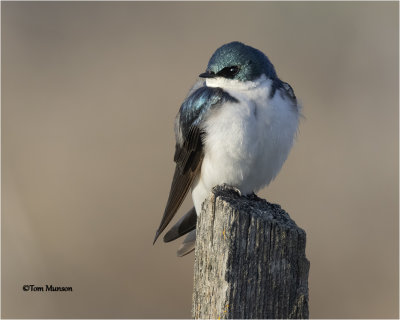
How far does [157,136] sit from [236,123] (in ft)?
6.60

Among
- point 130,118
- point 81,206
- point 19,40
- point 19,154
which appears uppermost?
point 19,40

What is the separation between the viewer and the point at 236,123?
8.61ft

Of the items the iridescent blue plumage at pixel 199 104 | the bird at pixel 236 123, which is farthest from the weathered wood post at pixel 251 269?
the iridescent blue plumage at pixel 199 104

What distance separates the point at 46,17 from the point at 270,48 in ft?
5.56

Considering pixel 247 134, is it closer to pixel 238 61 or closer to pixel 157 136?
pixel 238 61

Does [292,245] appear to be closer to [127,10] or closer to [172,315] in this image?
[172,315]

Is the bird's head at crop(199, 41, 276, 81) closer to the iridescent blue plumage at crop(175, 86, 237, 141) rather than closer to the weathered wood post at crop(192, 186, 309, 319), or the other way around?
the iridescent blue plumage at crop(175, 86, 237, 141)

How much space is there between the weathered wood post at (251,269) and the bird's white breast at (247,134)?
878mm

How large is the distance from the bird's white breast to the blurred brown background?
1324 millimetres

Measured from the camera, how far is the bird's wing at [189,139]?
272 centimetres

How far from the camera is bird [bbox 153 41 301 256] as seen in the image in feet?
8.72

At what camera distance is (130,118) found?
187 inches

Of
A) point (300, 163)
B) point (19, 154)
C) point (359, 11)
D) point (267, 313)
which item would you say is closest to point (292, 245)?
point (267, 313)

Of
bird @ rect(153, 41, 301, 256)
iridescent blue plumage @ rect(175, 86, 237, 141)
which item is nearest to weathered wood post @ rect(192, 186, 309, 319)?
bird @ rect(153, 41, 301, 256)
